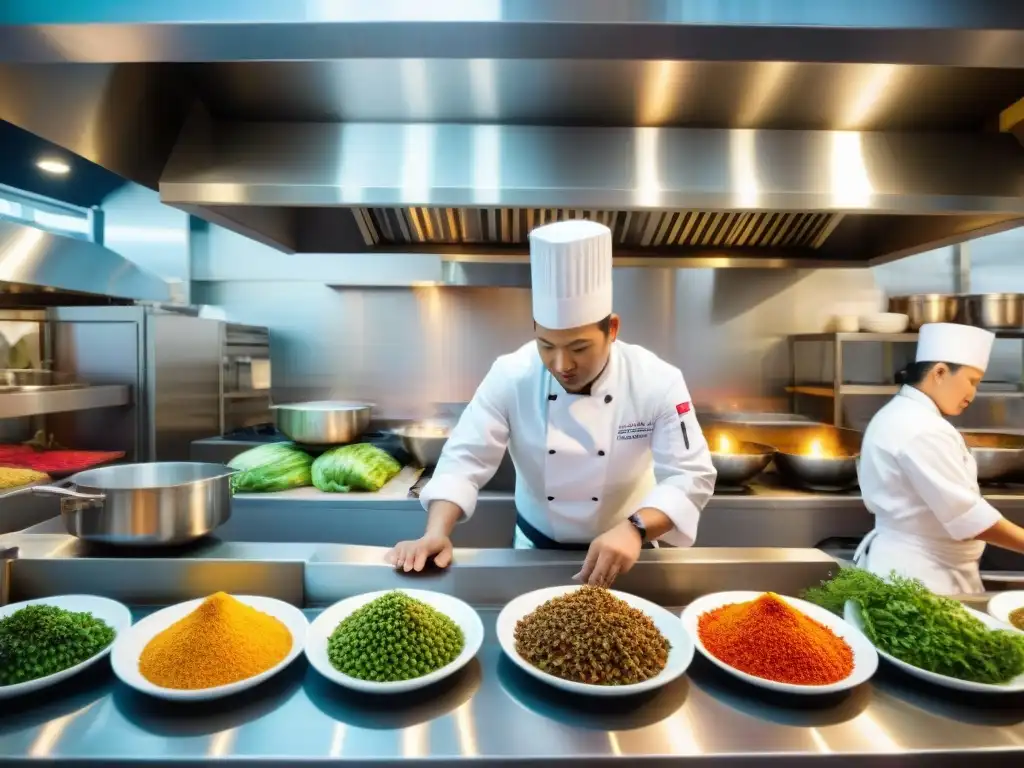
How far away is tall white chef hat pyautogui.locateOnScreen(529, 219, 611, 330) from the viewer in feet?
5.22

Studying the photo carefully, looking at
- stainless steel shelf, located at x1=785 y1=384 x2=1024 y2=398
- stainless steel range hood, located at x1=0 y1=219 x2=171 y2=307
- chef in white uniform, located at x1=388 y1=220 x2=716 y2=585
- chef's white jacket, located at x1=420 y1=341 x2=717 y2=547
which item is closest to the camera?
chef in white uniform, located at x1=388 y1=220 x2=716 y2=585

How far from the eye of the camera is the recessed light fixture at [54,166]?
8.86 ft

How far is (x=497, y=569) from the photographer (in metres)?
1.39

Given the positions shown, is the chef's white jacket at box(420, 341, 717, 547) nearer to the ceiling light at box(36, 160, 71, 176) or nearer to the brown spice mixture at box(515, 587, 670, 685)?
the brown spice mixture at box(515, 587, 670, 685)

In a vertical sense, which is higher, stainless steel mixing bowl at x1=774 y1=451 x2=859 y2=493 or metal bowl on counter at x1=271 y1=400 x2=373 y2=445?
metal bowl on counter at x1=271 y1=400 x2=373 y2=445

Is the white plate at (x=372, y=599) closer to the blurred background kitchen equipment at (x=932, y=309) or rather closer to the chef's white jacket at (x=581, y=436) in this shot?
the chef's white jacket at (x=581, y=436)

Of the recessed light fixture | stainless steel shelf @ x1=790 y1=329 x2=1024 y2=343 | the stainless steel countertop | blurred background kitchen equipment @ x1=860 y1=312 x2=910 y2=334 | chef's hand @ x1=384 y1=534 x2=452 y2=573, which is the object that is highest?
the recessed light fixture

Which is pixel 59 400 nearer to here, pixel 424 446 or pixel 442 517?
pixel 424 446

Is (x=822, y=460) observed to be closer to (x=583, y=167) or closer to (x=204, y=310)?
(x=583, y=167)

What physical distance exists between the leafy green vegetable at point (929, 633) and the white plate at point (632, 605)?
0.38 m

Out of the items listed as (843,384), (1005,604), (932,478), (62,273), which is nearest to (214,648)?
(1005,604)

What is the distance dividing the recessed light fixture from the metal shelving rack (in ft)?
13.7

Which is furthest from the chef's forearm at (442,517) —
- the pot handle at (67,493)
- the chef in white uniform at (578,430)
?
the pot handle at (67,493)

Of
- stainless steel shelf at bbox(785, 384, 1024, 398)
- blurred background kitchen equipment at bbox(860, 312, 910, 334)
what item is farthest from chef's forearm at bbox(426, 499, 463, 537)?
blurred background kitchen equipment at bbox(860, 312, 910, 334)
